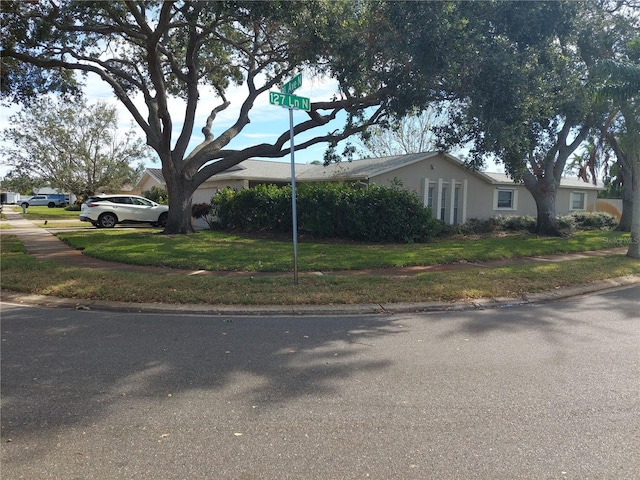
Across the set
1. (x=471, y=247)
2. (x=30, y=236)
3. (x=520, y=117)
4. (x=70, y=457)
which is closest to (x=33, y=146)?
(x=30, y=236)

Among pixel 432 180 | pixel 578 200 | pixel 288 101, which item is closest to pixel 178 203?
pixel 288 101

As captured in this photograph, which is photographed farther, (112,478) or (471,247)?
(471,247)

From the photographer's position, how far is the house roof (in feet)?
68.0

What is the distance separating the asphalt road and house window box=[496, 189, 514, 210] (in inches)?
766

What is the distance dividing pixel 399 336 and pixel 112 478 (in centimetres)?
399

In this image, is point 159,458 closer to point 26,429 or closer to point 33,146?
point 26,429

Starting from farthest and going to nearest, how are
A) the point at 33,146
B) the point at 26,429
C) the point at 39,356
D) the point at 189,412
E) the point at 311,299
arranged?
the point at 33,146 < the point at 311,299 < the point at 39,356 < the point at 189,412 < the point at 26,429

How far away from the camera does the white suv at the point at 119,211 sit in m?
22.3

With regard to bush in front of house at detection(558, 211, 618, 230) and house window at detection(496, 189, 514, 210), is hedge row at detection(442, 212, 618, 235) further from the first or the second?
house window at detection(496, 189, 514, 210)

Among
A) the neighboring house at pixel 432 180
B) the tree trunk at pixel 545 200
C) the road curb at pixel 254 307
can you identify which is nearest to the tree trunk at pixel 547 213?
the tree trunk at pixel 545 200

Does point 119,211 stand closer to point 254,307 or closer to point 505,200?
point 254,307

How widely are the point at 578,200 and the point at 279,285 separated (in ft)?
86.1

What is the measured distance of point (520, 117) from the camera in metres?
10.1

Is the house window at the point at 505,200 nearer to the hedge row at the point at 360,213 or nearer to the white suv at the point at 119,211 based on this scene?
the hedge row at the point at 360,213
